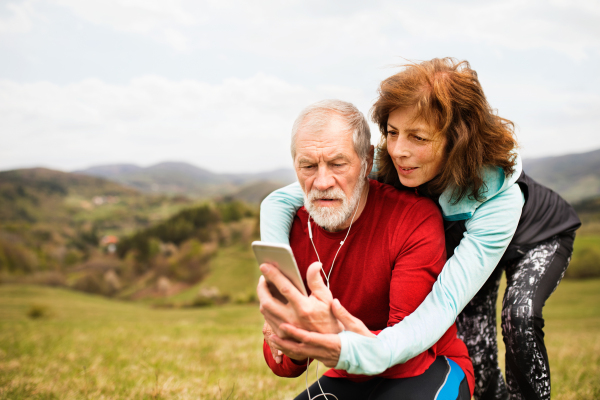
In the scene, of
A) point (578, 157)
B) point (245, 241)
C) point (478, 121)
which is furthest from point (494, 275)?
point (578, 157)

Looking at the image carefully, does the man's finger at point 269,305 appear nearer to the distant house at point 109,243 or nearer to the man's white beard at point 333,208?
the man's white beard at point 333,208

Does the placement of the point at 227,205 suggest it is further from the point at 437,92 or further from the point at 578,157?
the point at 437,92

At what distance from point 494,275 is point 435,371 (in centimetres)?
181

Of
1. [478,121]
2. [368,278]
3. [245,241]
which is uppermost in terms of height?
[478,121]

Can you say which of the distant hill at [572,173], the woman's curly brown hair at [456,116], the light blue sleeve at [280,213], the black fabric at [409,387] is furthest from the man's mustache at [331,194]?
the distant hill at [572,173]

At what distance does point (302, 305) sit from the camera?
202 cm

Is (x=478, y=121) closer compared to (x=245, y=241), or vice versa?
(x=478, y=121)

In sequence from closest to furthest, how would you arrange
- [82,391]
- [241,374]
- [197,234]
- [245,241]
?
[82,391] → [241,374] → [245,241] → [197,234]

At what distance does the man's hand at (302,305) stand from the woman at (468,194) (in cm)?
64

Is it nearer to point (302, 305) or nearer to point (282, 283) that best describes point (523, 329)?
point (302, 305)

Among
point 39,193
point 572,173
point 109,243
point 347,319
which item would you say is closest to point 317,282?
point 347,319

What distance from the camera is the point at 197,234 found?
6894 cm

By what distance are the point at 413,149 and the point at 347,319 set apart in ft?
4.70

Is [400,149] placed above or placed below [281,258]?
above
